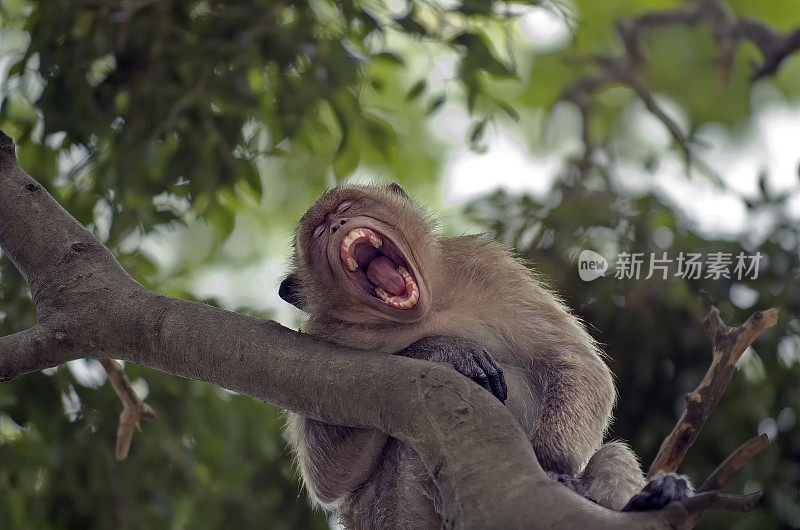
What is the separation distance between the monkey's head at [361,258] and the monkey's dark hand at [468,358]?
382 millimetres

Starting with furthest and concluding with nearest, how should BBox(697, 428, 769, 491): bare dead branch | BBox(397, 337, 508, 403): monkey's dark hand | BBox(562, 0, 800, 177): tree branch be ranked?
1. BBox(562, 0, 800, 177): tree branch
2. BBox(397, 337, 508, 403): monkey's dark hand
3. BBox(697, 428, 769, 491): bare dead branch

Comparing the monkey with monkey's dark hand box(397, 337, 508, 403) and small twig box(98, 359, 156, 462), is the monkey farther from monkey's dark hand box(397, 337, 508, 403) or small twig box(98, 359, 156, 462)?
small twig box(98, 359, 156, 462)

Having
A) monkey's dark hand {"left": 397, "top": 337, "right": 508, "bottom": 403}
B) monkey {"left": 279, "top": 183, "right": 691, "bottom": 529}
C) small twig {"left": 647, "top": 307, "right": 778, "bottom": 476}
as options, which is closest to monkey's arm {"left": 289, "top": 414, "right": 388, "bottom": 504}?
monkey {"left": 279, "top": 183, "right": 691, "bottom": 529}

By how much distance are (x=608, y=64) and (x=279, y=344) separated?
636 cm

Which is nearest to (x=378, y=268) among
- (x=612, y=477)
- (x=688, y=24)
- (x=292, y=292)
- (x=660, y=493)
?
(x=292, y=292)

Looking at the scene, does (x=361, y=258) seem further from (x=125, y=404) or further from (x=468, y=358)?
(x=125, y=404)

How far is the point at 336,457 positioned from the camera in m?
3.78

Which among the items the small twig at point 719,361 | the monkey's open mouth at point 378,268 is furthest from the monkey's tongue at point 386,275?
the small twig at point 719,361

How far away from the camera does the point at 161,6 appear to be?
501 centimetres

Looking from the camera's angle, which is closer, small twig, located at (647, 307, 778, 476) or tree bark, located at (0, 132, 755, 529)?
tree bark, located at (0, 132, 755, 529)

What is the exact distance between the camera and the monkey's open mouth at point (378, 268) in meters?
4.16

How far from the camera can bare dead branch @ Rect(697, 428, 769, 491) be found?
214 centimetres

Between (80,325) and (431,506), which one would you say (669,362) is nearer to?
(431,506)

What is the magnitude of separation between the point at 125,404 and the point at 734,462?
2.71 m
